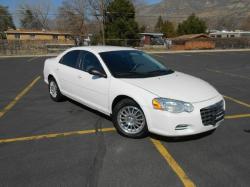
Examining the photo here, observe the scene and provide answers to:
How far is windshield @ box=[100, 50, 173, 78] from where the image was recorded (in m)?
5.36

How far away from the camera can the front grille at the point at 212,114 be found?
454cm

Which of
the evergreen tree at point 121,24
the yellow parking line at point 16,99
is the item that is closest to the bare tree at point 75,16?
the evergreen tree at point 121,24

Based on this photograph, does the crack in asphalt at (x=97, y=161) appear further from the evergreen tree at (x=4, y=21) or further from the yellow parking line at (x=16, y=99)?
the evergreen tree at (x=4, y=21)

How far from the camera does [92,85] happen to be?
221 inches

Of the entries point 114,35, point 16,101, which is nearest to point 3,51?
point 114,35

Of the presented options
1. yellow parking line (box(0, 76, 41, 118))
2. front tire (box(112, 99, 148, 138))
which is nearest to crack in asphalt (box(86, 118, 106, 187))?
front tire (box(112, 99, 148, 138))

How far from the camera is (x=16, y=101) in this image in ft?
24.7

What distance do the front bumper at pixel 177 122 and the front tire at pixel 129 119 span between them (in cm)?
25

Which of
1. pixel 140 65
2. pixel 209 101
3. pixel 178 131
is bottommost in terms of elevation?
pixel 178 131

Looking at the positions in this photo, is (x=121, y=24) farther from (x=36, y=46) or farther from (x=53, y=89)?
(x=53, y=89)

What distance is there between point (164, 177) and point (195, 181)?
0.39m

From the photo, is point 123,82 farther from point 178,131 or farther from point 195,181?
point 195,181

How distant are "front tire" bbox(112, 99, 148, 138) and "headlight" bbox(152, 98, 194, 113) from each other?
A: 422 millimetres

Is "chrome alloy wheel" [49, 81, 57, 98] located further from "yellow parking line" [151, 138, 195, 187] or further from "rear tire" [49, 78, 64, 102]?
"yellow parking line" [151, 138, 195, 187]
